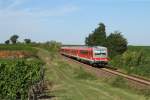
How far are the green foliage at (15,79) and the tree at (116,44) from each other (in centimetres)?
5479

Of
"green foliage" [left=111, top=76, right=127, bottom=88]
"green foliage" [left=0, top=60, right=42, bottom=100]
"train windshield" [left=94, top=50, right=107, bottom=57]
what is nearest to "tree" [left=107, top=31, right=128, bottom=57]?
"train windshield" [left=94, top=50, right=107, bottom=57]

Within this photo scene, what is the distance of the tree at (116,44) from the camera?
85.2 metres

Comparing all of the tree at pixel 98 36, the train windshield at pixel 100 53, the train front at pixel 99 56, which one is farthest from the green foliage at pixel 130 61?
the tree at pixel 98 36

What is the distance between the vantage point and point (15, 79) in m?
30.8

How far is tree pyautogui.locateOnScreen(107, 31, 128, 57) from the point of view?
85.2 metres

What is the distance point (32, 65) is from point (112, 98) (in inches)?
230

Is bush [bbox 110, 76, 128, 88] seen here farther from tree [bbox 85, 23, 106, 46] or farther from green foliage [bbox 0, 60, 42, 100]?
tree [bbox 85, 23, 106, 46]

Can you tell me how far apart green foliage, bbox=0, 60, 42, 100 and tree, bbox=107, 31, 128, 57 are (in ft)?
180

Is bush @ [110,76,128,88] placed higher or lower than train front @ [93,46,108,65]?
lower

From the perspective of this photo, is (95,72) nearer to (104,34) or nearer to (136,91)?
(136,91)

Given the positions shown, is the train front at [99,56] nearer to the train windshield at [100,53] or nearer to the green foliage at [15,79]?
the train windshield at [100,53]

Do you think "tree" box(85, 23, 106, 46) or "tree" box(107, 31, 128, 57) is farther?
"tree" box(85, 23, 106, 46)

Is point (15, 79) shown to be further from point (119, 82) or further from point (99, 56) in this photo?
point (99, 56)

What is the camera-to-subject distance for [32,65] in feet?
103
